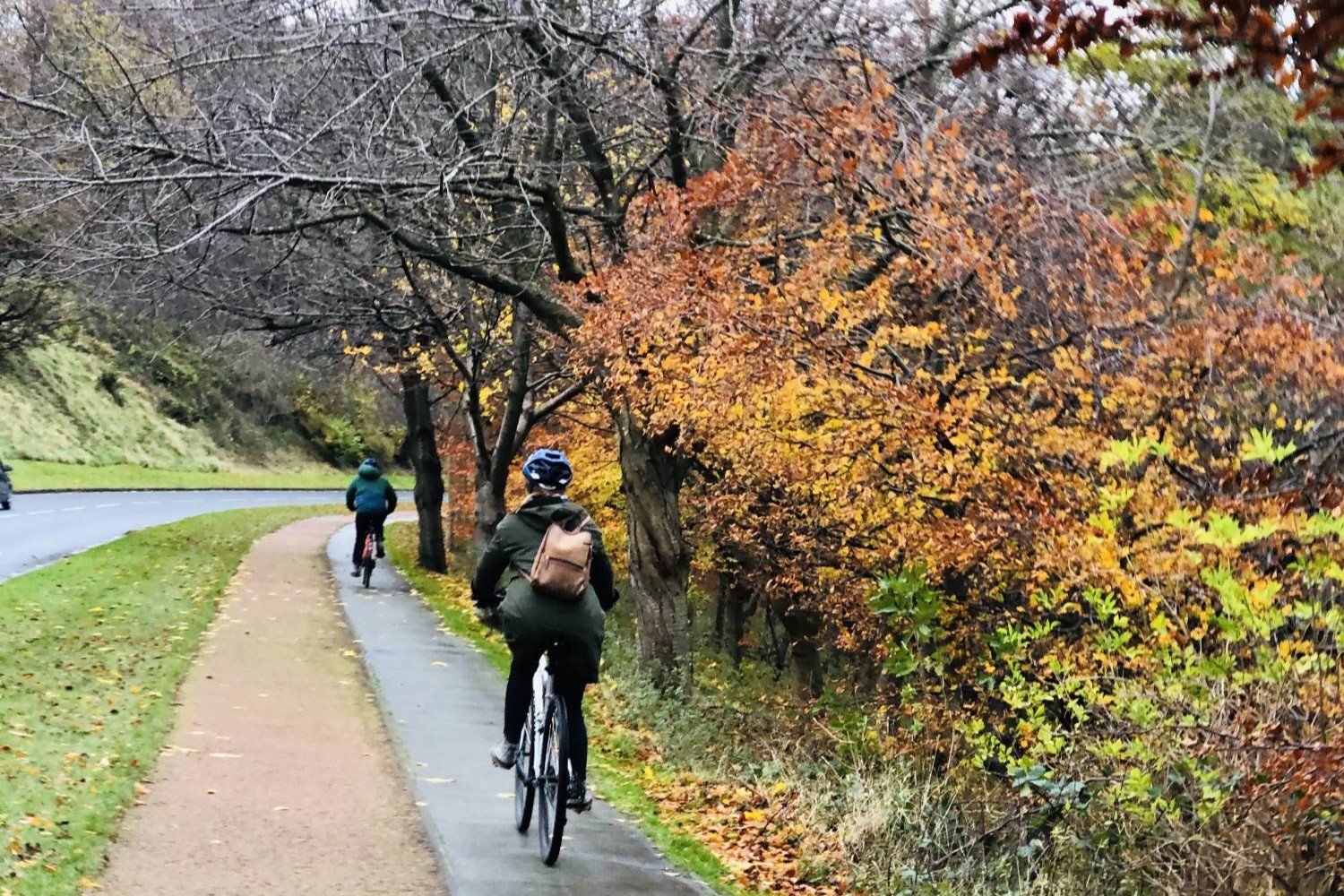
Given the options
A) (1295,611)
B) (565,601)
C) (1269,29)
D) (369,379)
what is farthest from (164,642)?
(369,379)

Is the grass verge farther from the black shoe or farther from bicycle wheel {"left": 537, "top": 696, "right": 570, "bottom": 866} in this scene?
the black shoe

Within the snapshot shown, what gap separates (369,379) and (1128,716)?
30.8m

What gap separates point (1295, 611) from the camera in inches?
258

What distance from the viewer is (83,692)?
11.5 meters

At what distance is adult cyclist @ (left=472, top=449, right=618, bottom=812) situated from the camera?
24.3ft

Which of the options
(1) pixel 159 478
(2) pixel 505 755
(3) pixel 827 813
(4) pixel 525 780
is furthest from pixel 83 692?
(1) pixel 159 478

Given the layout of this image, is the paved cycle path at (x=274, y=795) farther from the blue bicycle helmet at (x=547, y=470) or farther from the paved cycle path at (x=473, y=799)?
the blue bicycle helmet at (x=547, y=470)

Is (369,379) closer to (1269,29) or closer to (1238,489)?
(1238,489)

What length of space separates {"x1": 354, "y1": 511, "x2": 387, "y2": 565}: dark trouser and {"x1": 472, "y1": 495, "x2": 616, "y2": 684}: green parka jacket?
14.1 metres

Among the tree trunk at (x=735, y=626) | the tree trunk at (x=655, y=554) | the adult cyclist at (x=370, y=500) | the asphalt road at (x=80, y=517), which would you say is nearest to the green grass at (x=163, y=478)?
the asphalt road at (x=80, y=517)

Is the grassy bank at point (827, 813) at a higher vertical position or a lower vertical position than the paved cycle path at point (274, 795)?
lower

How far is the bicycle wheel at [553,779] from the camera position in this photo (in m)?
7.32

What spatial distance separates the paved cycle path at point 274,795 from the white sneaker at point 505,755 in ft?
1.93

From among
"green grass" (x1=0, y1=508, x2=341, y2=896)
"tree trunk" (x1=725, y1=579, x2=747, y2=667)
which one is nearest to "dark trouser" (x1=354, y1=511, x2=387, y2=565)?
"green grass" (x1=0, y1=508, x2=341, y2=896)
